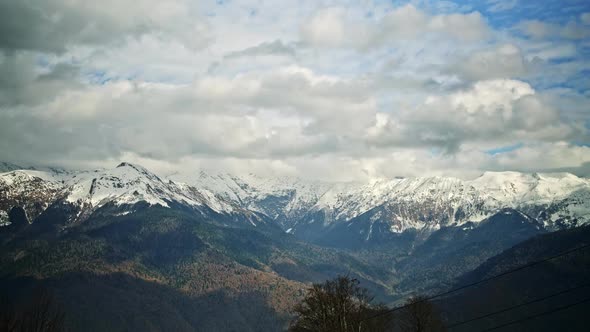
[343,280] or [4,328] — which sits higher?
[343,280]

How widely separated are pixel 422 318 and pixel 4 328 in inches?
3019

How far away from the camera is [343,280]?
287 feet

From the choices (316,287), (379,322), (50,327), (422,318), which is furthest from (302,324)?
(50,327)

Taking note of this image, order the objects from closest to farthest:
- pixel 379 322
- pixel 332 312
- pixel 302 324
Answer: pixel 332 312 → pixel 302 324 → pixel 379 322

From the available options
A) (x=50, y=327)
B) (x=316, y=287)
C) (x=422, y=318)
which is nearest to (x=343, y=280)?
(x=316, y=287)

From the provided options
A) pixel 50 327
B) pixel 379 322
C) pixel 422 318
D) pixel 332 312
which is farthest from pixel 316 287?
pixel 50 327

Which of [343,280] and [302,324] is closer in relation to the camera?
[343,280]

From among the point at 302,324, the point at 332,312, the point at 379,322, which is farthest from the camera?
the point at 379,322

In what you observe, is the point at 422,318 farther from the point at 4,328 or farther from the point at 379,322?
the point at 4,328

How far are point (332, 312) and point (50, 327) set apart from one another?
2063 inches

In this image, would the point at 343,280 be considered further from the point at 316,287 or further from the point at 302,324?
the point at 302,324

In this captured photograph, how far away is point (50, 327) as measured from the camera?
324 ft

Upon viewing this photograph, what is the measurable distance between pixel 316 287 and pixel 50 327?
49.9 meters

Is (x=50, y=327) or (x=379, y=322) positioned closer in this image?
(x=50, y=327)
